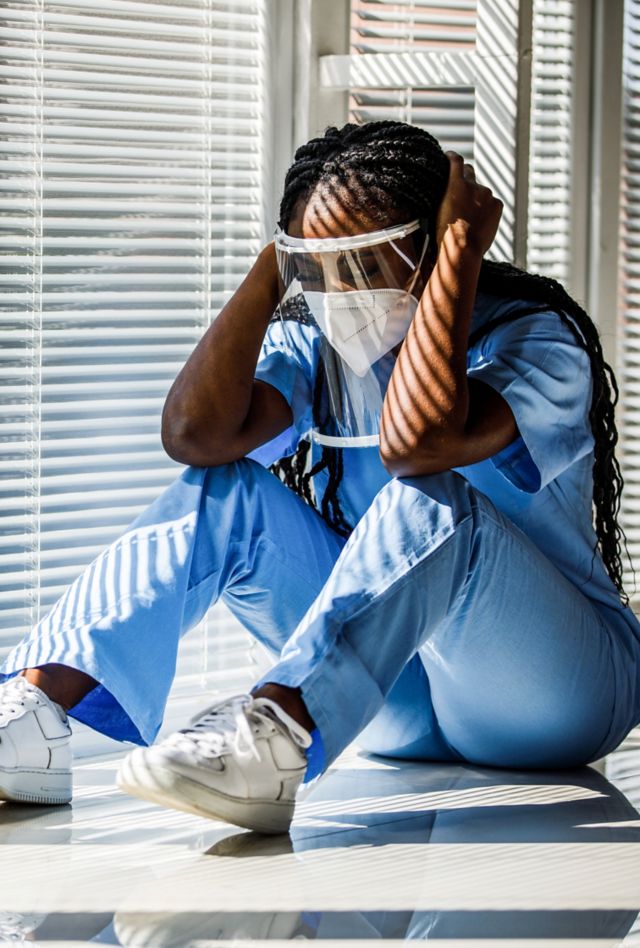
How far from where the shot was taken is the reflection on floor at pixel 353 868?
51.7 inches

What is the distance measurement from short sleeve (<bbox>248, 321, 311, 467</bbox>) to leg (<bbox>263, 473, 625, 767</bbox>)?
0.40 meters

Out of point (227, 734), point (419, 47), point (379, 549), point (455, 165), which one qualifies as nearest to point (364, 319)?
point (455, 165)

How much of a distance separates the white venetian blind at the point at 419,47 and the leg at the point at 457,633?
0.99 meters

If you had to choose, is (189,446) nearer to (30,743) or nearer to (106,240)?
(30,743)

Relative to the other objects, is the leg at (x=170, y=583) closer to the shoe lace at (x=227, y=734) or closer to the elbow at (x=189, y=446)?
the elbow at (x=189, y=446)

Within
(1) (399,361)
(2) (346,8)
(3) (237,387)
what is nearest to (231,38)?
(2) (346,8)

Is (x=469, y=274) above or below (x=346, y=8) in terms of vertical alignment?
below

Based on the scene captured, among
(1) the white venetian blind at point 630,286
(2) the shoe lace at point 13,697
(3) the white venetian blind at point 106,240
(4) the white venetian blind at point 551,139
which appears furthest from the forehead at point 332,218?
(1) the white venetian blind at point 630,286

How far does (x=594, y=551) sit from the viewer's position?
6.10ft

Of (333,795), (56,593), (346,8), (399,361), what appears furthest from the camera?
(346,8)

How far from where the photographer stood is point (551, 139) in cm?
271

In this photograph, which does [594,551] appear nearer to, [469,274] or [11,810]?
[469,274]

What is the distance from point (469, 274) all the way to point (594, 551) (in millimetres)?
433

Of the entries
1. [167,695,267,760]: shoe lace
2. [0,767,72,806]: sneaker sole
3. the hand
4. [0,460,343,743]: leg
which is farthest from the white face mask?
[0,767,72,806]: sneaker sole
